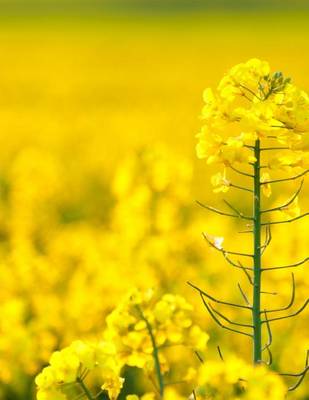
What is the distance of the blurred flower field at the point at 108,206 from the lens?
468 cm

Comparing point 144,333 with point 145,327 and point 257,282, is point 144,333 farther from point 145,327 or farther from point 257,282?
point 257,282

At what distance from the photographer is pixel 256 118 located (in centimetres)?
229

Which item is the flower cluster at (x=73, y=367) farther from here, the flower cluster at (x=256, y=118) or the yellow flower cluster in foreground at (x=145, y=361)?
the flower cluster at (x=256, y=118)

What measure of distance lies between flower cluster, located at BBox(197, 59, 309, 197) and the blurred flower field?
2.33ft

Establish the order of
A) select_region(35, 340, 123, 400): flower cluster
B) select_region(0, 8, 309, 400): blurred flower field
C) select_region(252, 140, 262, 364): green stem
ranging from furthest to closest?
select_region(0, 8, 309, 400): blurred flower field
select_region(252, 140, 262, 364): green stem
select_region(35, 340, 123, 400): flower cluster

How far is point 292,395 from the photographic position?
4.01 meters

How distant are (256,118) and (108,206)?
25.8 ft

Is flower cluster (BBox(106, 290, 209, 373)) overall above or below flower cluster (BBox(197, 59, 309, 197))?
below

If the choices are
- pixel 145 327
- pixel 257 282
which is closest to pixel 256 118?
pixel 257 282

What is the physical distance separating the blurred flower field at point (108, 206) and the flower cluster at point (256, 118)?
71 cm

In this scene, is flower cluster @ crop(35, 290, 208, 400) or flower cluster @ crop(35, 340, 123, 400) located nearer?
flower cluster @ crop(35, 340, 123, 400)

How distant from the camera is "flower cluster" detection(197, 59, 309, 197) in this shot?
2328mm

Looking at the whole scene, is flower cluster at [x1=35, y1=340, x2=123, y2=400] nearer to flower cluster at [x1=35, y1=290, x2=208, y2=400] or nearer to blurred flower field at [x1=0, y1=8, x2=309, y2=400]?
flower cluster at [x1=35, y1=290, x2=208, y2=400]

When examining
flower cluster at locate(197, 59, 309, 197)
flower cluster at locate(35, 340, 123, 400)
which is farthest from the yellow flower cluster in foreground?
flower cluster at locate(197, 59, 309, 197)
